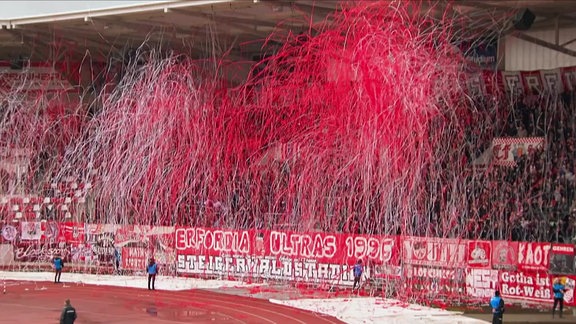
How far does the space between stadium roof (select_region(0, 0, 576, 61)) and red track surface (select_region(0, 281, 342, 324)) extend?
27.0ft

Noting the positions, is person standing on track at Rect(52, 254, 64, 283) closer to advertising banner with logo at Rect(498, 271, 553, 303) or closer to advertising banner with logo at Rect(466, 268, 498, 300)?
advertising banner with logo at Rect(466, 268, 498, 300)

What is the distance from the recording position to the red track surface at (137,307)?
2539 centimetres

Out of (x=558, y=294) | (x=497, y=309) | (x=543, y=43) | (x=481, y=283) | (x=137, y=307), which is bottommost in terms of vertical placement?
(x=137, y=307)

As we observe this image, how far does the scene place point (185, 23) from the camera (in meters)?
37.8

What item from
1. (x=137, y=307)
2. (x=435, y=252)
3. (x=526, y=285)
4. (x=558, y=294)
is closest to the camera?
(x=558, y=294)

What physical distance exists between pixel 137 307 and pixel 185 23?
13718 millimetres

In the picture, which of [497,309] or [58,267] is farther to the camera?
[58,267]

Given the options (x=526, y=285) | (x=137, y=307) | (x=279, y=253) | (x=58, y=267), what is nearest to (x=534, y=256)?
(x=526, y=285)

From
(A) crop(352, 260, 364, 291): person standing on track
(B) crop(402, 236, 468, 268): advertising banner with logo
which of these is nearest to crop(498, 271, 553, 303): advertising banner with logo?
(B) crop(402, 236, 468, 268): advertising banner with logo

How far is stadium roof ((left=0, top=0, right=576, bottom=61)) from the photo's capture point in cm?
3309

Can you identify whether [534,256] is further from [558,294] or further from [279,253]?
[279,253]

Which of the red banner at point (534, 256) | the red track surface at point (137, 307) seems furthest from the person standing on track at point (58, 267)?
the red banner at point (534, 256)

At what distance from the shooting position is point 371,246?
30188 millimetres

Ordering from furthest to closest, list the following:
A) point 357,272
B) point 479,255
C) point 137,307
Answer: point 357,272 < point 137,307 < point 479,255
